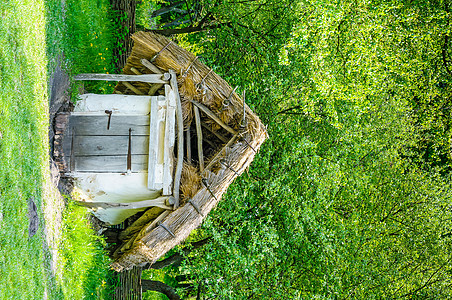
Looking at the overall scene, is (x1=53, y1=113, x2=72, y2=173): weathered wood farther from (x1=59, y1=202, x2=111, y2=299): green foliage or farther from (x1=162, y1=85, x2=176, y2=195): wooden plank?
(x1=162, y1=85, x2=176, y2=195): wooden plank

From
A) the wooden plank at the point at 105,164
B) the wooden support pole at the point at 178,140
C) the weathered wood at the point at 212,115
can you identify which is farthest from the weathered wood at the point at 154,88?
the wooden plank at the point at 105,164

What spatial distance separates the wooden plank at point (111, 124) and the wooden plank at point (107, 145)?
87 mm

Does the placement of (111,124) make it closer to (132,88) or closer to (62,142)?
(62,142)

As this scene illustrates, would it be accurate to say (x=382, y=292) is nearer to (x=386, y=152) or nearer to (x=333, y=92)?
(x=386, y=152)

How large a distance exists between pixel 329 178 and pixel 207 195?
15.5 ft

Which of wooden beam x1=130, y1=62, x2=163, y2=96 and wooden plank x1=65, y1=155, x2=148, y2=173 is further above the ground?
wooden beam x1=130, y1=62, x2=163, y2=96

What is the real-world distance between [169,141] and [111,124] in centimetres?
100

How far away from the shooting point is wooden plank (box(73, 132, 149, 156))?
7516 millimetres

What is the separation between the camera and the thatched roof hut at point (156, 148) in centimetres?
750

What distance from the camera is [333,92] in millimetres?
10742

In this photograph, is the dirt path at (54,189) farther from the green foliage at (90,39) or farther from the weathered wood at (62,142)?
the green foliage at (90,39)

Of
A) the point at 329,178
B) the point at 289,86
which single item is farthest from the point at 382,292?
the point at 289,86

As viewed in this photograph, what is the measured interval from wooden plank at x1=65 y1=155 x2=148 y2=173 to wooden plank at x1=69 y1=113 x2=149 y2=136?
42 centimetres

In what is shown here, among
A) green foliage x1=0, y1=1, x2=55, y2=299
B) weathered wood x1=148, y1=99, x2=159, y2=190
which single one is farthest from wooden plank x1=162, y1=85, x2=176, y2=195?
green foliage x1=0, y1=1, x2=55, y2=299
